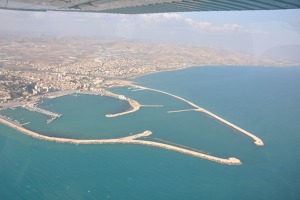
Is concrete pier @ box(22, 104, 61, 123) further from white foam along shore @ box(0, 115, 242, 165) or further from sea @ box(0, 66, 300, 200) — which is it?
white foam along shore @ box(0, 115, 242, 165)

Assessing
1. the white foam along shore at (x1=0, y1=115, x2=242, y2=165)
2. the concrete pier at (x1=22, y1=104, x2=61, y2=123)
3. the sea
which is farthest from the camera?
the concrete pier at (x1=22, y1=104, x2=61, y2=123)

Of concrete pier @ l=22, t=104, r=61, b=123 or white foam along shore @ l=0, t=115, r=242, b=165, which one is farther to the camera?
concrete pier @ l=22, t=104, r=61, b=123

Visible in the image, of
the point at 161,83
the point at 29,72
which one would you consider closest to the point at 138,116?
the point at 161,83

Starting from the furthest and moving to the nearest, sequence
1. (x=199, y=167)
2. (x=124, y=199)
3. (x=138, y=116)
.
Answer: (x=138, y=116)
(x=199, y=167)
(x=124, y=199)

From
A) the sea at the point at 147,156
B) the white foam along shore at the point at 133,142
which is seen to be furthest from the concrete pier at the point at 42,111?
the white foam along shore at the point at 133,142

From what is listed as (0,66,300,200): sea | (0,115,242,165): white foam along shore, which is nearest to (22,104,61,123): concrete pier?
(0,66,300,200): sea

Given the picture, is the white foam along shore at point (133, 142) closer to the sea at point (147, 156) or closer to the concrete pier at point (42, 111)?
the sea at point (147, 156)

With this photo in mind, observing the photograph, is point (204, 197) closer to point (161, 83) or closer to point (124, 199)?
Answer: point (124, 199)

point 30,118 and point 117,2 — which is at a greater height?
point 117,2

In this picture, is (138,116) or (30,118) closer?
(30,118)
